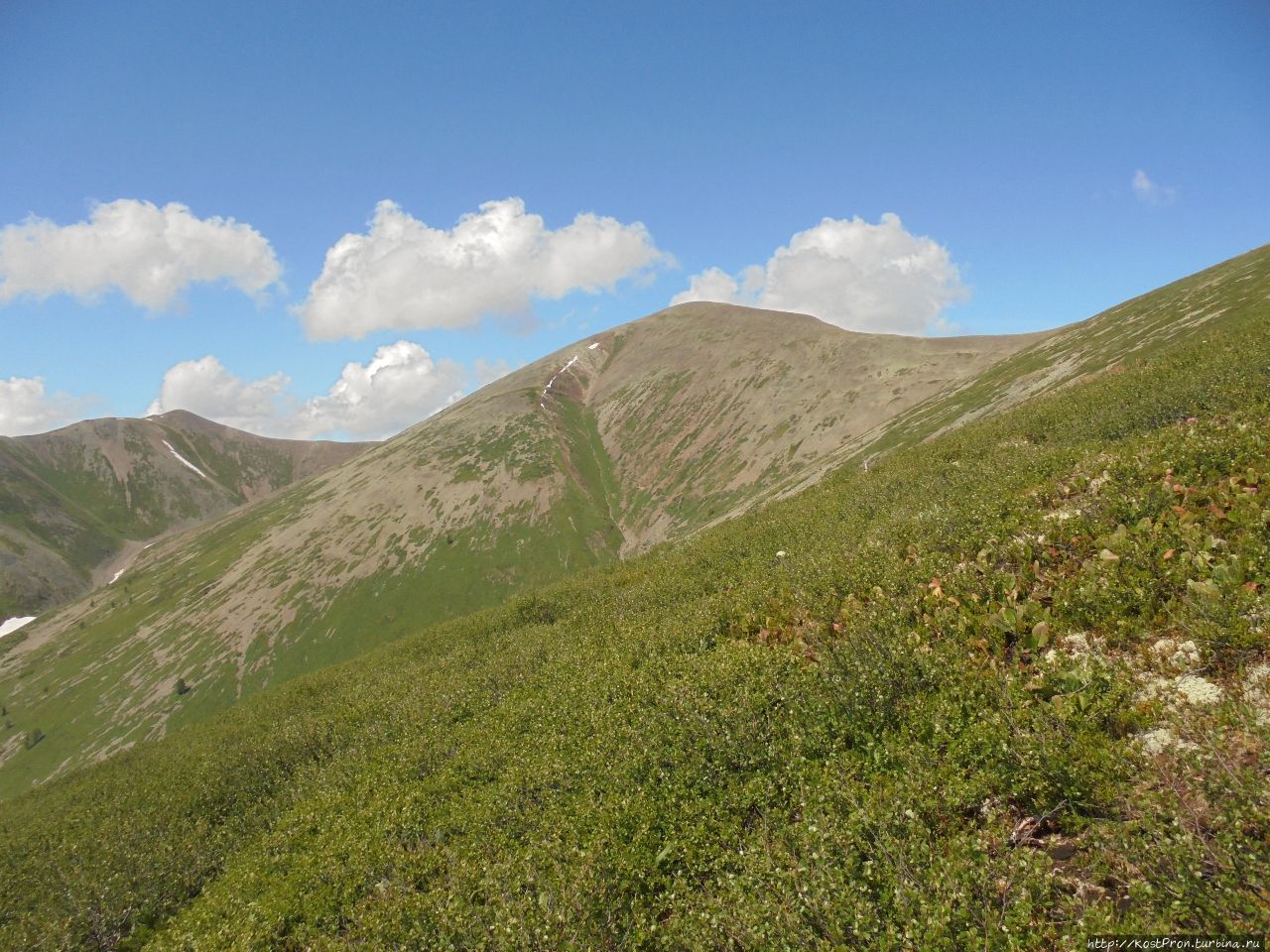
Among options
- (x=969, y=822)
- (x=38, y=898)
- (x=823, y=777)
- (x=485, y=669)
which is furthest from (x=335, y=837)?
(x=38, y=898)

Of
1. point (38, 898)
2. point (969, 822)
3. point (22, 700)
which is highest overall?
point (22, 700)

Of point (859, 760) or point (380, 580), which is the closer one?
point (859, 760)

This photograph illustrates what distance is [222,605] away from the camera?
597ft

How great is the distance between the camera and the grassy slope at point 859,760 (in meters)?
10.2

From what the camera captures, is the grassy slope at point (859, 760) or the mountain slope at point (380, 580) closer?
the grassy slope at point (859, 760)

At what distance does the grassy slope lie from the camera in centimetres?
1020

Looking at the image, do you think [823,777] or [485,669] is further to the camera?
[485,669]

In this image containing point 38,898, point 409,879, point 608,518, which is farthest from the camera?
point 608,518

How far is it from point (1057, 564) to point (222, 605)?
226 meters

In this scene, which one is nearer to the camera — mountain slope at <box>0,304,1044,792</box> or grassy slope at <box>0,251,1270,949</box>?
grassy slope at <box>0,251,1270,949</box>

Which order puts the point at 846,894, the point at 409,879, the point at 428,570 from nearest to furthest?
the point at 846,894, the point at 409,879, the point at 428,570

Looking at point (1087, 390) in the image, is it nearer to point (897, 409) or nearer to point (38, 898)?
point (38, 898)

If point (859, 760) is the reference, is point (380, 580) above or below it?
above

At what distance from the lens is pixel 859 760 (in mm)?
15539
